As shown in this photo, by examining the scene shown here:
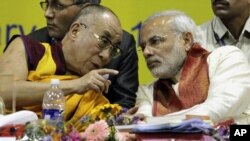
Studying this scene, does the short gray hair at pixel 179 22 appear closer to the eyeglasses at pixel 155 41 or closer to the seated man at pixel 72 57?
the eyeglasses at pixel 155 41

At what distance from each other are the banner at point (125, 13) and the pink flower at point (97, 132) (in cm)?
157

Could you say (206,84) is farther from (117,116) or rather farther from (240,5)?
(240,5)

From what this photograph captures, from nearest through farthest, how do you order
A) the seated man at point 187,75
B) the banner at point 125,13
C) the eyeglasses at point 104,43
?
the seated man at point 187,75, the eyeglasses at point 104,43, the banner at point 125,13

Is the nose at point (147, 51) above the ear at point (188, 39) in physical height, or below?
below

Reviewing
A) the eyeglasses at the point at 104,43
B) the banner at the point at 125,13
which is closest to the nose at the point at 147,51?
the eyeglasses at the point at 104,43

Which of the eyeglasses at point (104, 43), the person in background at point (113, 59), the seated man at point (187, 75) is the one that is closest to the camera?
the seated man at point (187, 75)

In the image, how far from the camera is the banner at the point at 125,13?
3.12 m

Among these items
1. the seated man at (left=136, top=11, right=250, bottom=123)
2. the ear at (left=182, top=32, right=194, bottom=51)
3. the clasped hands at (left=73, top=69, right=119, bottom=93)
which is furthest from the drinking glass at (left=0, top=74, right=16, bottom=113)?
the ear at (left=182, top=32, right=194, bottom=51)

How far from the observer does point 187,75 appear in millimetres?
2383

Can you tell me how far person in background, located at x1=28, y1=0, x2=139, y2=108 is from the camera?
2.68m

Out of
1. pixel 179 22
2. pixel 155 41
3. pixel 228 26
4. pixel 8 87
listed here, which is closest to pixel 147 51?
pixel 155 41

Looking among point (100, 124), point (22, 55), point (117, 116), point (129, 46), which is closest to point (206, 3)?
point (129, 46)

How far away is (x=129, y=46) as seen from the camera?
2857 mm

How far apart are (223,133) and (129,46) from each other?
3.95ft
